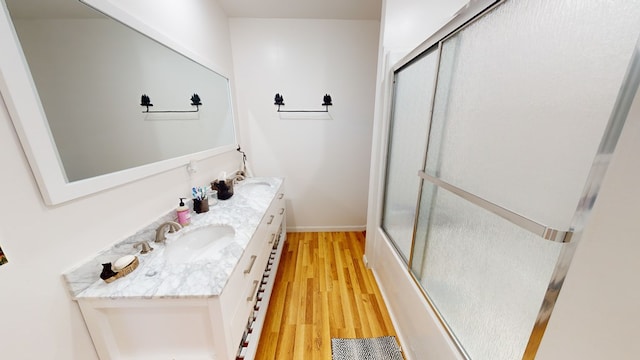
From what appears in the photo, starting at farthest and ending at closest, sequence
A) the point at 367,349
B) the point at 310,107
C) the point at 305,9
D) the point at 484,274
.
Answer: the point at 310,107, the point at 305,9, the point at 367,349, the point at 484,274

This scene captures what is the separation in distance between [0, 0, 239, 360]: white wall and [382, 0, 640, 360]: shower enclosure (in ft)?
4.72

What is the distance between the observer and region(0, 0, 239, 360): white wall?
55 cm

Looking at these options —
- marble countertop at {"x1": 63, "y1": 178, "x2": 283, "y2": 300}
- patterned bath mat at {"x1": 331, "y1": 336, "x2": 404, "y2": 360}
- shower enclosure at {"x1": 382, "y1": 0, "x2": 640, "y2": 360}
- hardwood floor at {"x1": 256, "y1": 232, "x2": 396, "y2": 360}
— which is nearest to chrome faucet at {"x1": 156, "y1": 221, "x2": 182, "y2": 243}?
marble countertop at {"x1": 63, "y1": 178, "x2": 283, "y2": 300}

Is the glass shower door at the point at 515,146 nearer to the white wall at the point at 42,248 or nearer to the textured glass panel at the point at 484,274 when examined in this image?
the textured glass panel at the point at 484,274

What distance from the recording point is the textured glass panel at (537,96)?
0.51m

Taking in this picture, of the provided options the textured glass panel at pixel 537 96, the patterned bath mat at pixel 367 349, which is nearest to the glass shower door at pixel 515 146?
the textured glass panel at pixel 537 96

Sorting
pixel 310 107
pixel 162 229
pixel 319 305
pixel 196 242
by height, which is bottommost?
pixel 319 305

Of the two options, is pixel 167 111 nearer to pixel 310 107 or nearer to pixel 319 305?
pixel 310 107

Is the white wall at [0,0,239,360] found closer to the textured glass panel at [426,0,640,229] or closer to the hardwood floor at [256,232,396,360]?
the hardwood floor at [256,232,396,360]

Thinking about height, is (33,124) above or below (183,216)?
above

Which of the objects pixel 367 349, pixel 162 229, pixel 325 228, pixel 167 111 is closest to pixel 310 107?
pixel 167 111

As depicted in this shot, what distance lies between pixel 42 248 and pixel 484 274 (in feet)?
5.14

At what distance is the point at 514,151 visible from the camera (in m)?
0.70

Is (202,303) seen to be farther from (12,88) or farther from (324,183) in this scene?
(324,183)
